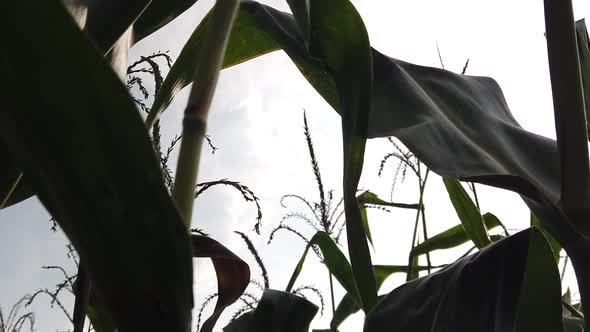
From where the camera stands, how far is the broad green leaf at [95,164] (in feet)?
0.65

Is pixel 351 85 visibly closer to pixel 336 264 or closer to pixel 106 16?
pixel 106 16

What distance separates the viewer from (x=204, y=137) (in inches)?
11.3

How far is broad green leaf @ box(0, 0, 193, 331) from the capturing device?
0.65 ft

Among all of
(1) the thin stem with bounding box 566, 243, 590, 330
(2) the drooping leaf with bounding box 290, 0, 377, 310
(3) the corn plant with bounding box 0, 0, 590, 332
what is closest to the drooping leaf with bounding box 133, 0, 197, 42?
(3) the corn plant with bounding box 0, 0, 590, 332

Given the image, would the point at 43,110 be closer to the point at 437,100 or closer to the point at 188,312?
the point at 188,312

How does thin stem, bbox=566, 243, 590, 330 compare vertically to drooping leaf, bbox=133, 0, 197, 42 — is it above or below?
below

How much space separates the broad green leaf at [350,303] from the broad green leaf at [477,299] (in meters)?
0.39

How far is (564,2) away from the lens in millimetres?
387

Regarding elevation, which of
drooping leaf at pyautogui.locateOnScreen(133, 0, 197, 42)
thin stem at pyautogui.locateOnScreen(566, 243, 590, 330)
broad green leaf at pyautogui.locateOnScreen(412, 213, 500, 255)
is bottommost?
thin stem at pyautogui.locateOnScreen(566, 243, 590, 330)

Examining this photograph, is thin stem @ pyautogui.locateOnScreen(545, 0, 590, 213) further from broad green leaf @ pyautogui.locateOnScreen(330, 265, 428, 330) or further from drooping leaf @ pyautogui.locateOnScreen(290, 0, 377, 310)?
broad green leaf @ pyautogui.locateOnScreen(330, 265, 428, 330)

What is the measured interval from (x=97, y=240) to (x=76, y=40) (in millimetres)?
74

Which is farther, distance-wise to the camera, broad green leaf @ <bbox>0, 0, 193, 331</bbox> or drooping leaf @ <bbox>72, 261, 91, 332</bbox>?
drooping leaf @ <bbox>72, 261, 91, 332</bbox>

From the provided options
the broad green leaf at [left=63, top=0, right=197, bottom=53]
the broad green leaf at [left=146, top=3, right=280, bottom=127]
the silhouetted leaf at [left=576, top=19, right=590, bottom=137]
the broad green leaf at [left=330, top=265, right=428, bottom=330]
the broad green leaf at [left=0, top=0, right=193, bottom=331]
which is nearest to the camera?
the broad green leaf at [left=0, top=0, right=193, bottom=331]

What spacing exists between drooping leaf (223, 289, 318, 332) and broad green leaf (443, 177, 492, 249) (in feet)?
0.90
